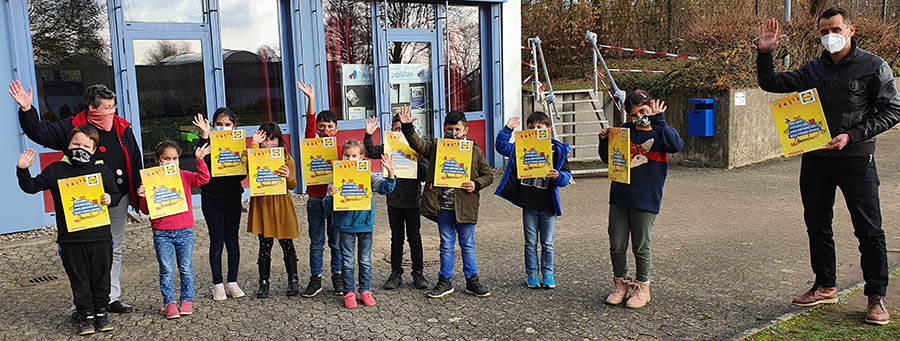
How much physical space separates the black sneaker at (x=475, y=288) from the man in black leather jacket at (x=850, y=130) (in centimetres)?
236

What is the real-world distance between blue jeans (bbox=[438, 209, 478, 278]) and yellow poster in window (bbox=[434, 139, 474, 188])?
26 centimetres

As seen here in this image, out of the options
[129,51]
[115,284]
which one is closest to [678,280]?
[115,284]

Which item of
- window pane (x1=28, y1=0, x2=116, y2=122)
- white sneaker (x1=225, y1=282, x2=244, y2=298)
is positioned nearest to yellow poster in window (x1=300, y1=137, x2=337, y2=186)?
white sneaker (x1=225, y1=282, x2=244, y2=298)

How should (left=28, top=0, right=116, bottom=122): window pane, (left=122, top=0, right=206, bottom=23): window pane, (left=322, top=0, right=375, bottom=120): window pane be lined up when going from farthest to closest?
(left=322, top=0, right=375, bottom=120): window pane
(left=122, top=0, right=206, bottom=23): window pane
(left=28, top=0, right=116, bottom=122): window pane

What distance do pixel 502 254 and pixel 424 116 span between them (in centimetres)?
520

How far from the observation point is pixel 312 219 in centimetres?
575

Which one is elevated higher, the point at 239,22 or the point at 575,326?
the point at 239,22

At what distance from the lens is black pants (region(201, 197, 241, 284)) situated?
5.57 m

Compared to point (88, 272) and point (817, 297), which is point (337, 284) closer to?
point (88, 272)

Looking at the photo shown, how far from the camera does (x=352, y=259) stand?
5.48 meters

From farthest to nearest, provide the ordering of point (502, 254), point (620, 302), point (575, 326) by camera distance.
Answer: point (502, 254) < point (620, 302) < point (575, 326)

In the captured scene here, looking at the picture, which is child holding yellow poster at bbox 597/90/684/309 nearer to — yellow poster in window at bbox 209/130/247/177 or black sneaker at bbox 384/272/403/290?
black sneaker at bbox 384/272/403/290

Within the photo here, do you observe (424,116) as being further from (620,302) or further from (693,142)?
(620,302)

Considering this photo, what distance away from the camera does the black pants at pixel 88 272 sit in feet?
15.9
